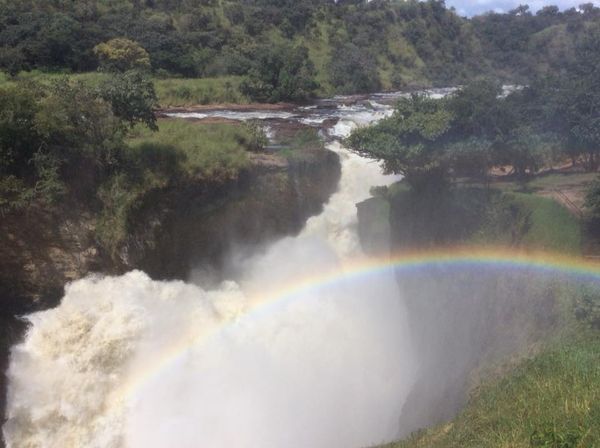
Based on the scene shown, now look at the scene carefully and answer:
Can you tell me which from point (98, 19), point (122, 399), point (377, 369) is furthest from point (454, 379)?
point (98, 19)

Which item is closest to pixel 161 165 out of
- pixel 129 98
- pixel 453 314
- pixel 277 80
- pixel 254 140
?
pixel 129 98

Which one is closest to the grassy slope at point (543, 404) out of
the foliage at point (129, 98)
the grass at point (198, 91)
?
the foliage at point (129, 98)

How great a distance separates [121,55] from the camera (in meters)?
37.5

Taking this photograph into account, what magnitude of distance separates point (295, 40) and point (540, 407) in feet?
181

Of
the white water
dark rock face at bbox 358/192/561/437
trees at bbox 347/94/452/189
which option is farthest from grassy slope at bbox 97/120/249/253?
dark rock face at bbox 358/192/561/437

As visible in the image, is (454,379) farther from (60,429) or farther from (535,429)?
(60,429)

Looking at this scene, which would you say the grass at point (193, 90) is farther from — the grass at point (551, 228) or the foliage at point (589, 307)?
the foliage at point (589, 307)

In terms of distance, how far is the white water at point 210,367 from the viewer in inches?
537

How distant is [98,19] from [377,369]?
40804 mm

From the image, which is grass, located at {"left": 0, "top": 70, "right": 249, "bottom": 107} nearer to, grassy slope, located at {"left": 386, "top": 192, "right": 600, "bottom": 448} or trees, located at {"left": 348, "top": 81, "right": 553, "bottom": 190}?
trees, located at {"left": 348, "top": 81, "right": 553, "bottom": 190}

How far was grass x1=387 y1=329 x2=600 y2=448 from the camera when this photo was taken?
6281 mm

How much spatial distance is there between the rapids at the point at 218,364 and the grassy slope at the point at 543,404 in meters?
5.46

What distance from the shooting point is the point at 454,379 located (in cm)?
1327

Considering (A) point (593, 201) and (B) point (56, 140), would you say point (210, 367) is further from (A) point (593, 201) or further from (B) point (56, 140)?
(A) point (593, 201)
